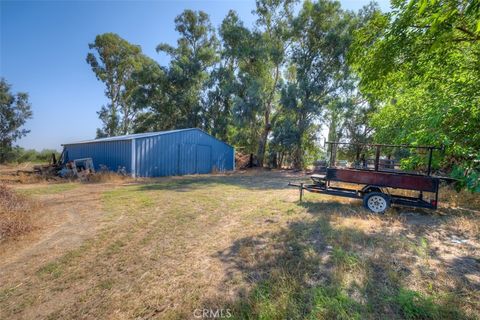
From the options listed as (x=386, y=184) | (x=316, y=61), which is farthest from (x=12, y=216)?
(x=316, y=61)

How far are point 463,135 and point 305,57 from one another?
16.8 meters

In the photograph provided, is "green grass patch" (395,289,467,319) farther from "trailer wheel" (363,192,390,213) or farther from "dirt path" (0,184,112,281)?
"dirt path" (0,184,112,281)

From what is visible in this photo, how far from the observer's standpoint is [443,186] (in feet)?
23.8

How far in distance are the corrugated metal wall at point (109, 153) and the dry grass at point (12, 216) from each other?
7.12m

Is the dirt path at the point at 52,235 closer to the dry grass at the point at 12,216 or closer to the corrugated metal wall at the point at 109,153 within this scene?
the dry grass at the point at 12,216

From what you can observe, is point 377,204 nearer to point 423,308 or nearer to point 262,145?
point 423,308

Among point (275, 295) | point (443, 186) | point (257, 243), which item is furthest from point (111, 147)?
point (443, 186)

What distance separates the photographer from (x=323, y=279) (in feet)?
8.33

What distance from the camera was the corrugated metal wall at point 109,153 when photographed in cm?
1232

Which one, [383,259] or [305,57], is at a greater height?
[305,57]

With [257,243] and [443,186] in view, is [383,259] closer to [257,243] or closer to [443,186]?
[257,243]

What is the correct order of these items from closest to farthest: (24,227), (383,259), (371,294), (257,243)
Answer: (371,294)
(383,259)
(257,243)
(24,227)

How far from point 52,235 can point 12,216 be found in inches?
36.6

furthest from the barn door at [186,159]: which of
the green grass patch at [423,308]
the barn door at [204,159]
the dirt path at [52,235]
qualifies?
the green grass patch at [423,308]
